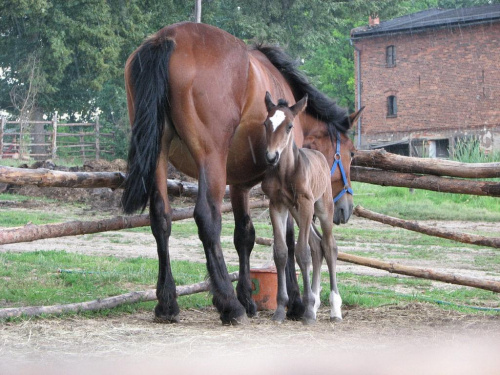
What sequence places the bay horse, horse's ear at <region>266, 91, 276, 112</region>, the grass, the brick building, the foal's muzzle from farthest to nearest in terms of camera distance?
1. the brick building
2. the grass
3. the bay horse
4. horse's ear at <region>266, 91, 276, 112</region>
5. the foal's muzzle

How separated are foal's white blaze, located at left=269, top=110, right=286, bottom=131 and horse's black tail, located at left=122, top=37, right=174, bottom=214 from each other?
35.7 inches

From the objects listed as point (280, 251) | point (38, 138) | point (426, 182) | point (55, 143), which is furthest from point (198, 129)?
point (38, 138)

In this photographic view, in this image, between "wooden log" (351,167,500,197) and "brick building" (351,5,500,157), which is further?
"brick building" (351,5,500,157)

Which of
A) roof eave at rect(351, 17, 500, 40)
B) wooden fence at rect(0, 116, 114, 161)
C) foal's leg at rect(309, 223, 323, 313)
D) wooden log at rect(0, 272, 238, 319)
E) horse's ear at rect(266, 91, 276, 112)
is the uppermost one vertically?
roof eave at rect(351, 17, 500, 40)

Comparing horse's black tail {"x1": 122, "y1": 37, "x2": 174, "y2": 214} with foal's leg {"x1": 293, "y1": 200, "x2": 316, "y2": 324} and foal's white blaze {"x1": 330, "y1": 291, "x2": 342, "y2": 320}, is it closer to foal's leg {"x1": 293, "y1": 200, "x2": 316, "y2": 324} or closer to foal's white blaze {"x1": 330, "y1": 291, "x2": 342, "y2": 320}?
foal's leg {"x1": 293, "y1": 200, "x2": 316, "y2": 324}

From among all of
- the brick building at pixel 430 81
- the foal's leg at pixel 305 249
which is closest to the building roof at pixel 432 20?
the brick building at pixel 430 81

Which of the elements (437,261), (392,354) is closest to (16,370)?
(392,354)

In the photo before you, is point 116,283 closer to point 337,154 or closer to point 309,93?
point 337,154

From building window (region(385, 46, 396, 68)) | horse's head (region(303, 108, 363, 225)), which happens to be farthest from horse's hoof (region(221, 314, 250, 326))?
building window (region(385, 46, 396, 68))

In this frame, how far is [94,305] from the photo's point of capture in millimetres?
6836

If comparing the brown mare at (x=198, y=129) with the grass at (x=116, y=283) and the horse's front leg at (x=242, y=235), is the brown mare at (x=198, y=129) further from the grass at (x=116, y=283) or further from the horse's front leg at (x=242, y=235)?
the grass at (x=116, y=283)

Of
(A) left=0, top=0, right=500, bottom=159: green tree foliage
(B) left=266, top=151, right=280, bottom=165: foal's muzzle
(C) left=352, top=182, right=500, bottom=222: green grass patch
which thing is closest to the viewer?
(B) left=266, top=151, right=280, bottom=165: foal's muzzle

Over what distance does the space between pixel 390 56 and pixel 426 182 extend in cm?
3267

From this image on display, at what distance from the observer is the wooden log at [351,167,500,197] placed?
8195 millimetres
